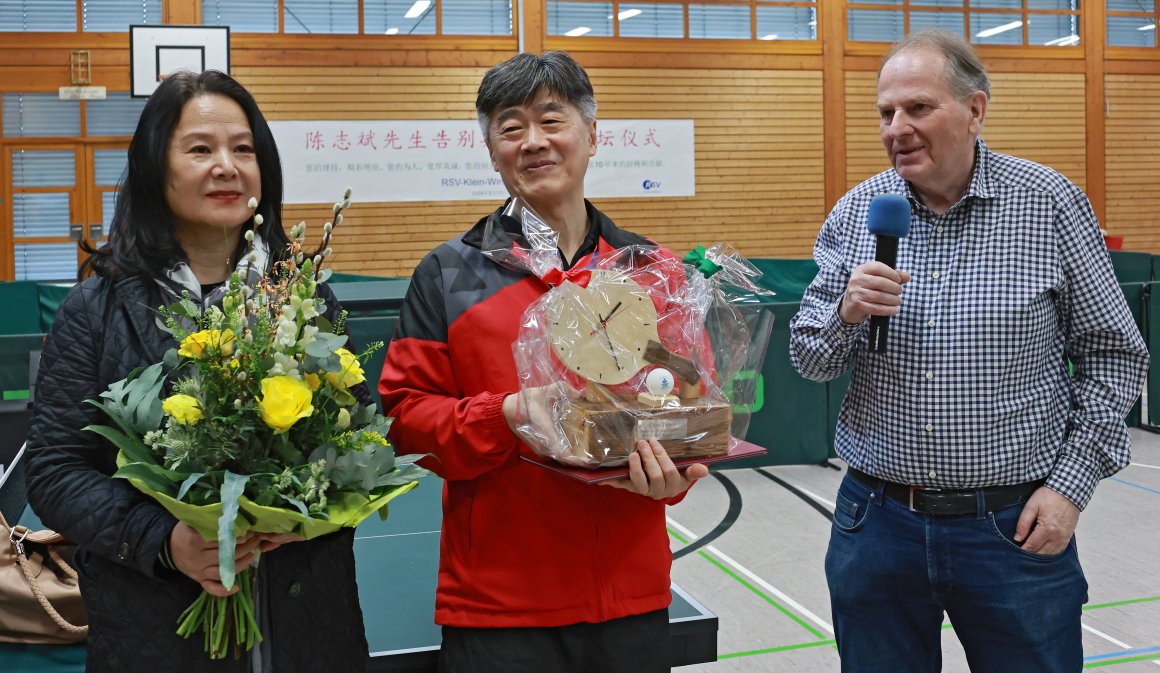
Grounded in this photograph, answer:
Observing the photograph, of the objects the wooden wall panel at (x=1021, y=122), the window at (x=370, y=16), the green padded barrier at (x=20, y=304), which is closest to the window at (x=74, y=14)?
the window at (x=370, y=16)

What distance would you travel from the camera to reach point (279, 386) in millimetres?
1216

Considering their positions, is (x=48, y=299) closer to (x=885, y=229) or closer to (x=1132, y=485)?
(x=885, y=229)

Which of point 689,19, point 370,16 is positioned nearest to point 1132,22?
point 689,19

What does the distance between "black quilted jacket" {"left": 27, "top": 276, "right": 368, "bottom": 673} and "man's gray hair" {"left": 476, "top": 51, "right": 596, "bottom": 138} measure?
622 millimetres

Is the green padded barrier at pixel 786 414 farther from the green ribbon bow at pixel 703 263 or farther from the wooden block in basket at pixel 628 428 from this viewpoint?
the wooden block in basket at pixel 628 428

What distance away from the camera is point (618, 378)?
1.45 meters

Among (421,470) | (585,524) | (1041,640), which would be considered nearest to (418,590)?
(585,524)

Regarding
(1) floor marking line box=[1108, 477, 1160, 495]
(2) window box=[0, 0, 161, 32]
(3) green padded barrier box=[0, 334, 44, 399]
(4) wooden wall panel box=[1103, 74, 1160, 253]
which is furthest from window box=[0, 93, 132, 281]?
(4) wooden wall panel box=[1103, 74, 1160, 253]

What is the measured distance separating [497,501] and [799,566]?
320 cm

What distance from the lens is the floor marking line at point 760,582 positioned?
386 cm

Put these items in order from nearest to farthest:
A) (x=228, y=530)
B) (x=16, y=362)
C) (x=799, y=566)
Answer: (x=228, y=530) → (x=799, y=566) → (x=16, y=362)

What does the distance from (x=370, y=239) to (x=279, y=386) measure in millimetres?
9476

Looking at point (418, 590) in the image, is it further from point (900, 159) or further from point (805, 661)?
point (805, 661)

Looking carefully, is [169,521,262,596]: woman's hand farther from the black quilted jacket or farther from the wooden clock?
the wooden clock
